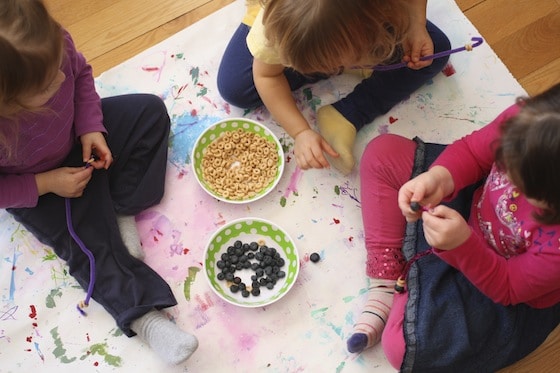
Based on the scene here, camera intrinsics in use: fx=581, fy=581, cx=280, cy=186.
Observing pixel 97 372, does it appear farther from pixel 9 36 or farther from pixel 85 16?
pixel 85 16

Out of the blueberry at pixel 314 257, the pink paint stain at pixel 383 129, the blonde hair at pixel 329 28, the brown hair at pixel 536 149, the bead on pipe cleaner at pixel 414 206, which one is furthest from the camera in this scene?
the pink paint stain at pixel 383 129


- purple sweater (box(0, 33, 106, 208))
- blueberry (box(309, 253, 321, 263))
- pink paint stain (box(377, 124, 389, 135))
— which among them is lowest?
blueberry (box(309, 253, 321, 263))

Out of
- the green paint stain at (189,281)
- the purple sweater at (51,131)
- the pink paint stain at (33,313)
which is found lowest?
the green paint stain at (189,281)

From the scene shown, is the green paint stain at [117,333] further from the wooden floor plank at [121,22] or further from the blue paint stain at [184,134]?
the wooden floor plank at [121,22]

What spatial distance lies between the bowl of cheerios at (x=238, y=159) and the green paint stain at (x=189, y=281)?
0.15 m

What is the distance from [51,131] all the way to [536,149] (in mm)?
754

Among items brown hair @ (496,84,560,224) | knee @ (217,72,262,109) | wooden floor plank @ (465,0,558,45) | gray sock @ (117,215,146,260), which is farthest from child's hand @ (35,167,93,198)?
wooden floor plank @ (465,0,558,45)

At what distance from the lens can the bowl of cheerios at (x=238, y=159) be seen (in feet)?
3.68

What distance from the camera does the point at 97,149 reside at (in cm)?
107

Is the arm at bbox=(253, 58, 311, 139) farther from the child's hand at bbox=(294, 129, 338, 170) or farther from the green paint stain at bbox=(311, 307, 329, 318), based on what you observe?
the green paint stain at bbox=(311, 307, 329, 318)

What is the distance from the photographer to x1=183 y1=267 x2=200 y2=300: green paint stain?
42.5 inches

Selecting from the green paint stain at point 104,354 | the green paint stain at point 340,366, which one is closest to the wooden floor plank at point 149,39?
the green paint stain at point 104,354

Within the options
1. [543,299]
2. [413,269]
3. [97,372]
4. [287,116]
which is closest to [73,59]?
[287,116]

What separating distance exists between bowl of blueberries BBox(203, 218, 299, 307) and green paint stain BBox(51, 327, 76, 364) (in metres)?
0.29
